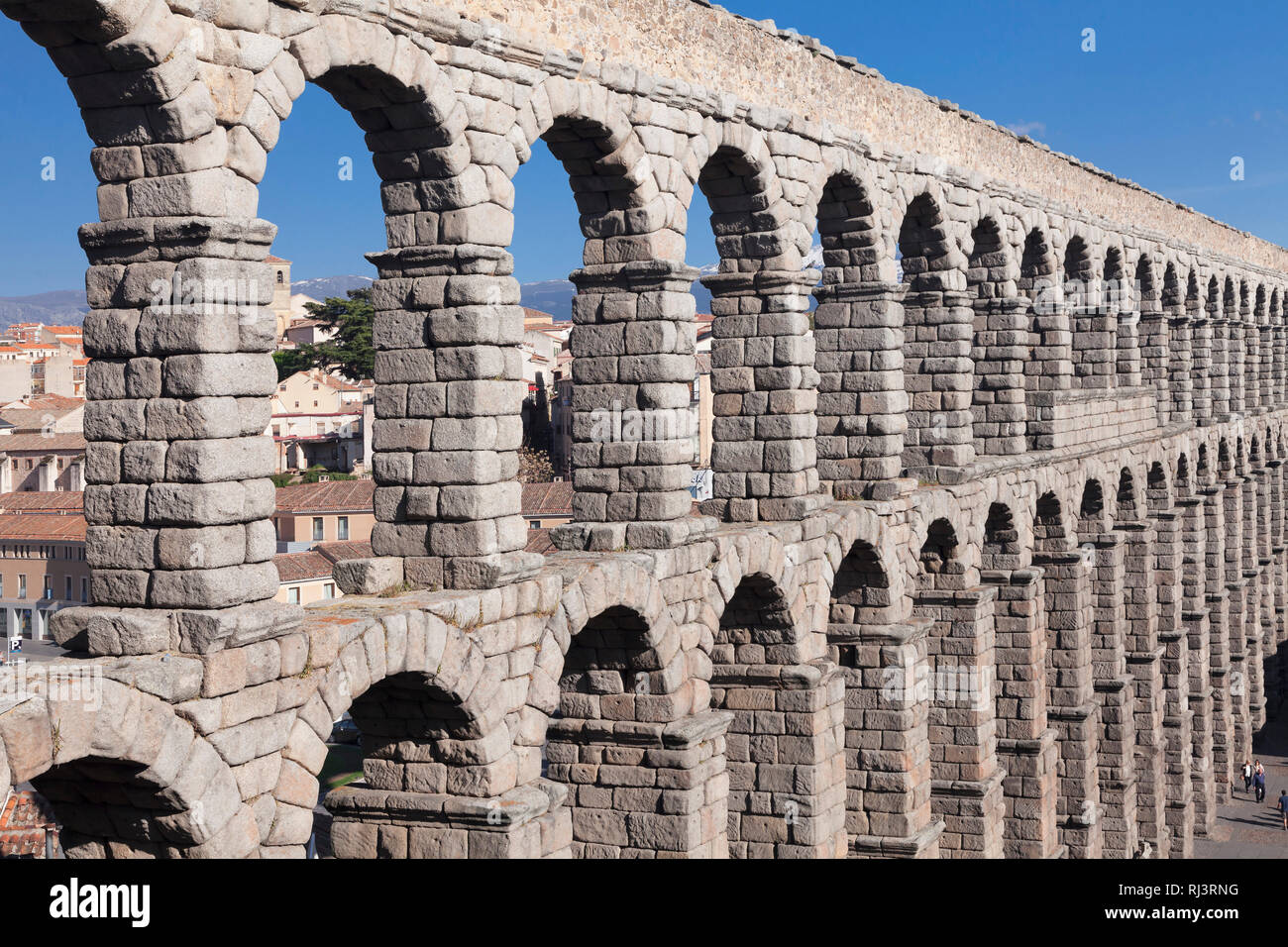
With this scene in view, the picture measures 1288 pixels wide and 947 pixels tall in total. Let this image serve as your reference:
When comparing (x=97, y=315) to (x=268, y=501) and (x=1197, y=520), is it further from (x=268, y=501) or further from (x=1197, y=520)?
(x=1197, y=520)

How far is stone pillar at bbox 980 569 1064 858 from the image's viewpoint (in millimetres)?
24344

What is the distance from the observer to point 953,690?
2227 cm

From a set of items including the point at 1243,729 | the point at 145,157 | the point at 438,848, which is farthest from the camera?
the point at 1243,729

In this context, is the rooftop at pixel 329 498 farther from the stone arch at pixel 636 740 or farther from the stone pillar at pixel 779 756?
the stone arch at pixel 636 740

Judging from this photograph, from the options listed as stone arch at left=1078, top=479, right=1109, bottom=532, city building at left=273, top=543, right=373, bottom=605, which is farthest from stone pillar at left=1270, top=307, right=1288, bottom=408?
city building at left=273, top=543, right=373, bottom=605

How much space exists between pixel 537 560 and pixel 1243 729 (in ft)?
108

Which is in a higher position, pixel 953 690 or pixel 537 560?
pixel 537 560

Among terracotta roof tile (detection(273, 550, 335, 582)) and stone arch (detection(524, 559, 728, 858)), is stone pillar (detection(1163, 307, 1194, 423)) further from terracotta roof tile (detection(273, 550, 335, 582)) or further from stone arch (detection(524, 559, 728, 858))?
stone arch (detection(524, 559, 728, 858))

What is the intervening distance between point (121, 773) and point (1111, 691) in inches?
871

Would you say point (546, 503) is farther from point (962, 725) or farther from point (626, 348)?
point (626, 348)

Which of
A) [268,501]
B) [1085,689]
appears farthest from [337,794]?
[1085,689]

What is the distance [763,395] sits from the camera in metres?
17.4

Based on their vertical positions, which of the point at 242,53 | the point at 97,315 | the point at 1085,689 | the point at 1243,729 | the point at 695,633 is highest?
the point at 242,53

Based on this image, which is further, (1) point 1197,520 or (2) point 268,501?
(1) point 1197,520
